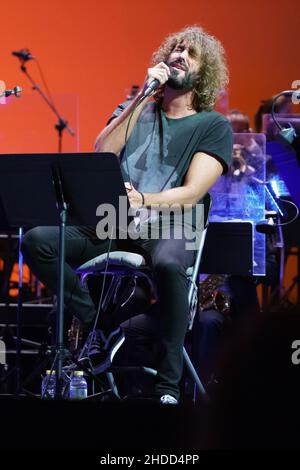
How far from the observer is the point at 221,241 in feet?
11.9

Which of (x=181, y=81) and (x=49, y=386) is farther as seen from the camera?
(x=181, y=81)

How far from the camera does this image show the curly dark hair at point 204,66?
11.9ft

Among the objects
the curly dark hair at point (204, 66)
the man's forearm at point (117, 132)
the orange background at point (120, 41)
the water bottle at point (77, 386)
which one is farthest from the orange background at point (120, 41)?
the water bottle at point (77, 386)

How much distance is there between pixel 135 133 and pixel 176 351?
1.07 meters

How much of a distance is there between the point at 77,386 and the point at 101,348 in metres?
0.37

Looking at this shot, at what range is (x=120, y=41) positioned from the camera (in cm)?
672

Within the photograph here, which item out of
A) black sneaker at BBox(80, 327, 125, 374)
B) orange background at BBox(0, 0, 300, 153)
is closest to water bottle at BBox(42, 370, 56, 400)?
black sneaker at BBox(80, 327, 125, 374)

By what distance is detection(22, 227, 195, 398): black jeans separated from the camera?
3054mm

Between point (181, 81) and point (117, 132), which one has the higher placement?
point (181, 81)

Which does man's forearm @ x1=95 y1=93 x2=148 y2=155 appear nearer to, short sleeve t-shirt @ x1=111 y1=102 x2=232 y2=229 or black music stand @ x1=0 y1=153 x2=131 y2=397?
short sleeve t-shirt @ x1=111 y1=102 x2=232 y2=229

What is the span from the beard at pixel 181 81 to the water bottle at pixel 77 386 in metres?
1.36

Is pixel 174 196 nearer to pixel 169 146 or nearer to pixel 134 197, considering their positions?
pixel 134 197

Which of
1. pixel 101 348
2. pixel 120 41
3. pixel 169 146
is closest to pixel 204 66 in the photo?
pixel 169 146
